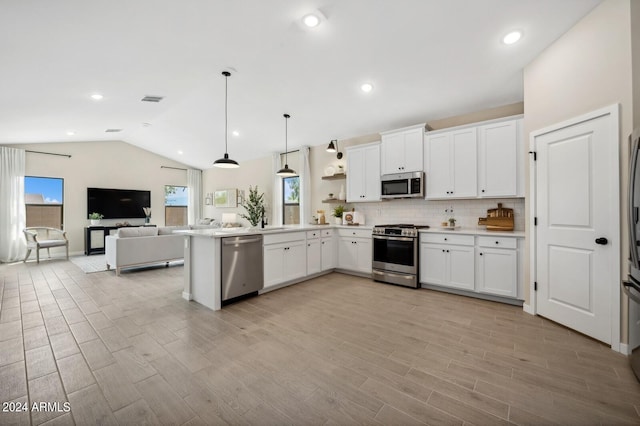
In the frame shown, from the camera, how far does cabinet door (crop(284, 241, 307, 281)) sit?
4.31m

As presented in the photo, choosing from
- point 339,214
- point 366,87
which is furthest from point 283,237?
point 366,87

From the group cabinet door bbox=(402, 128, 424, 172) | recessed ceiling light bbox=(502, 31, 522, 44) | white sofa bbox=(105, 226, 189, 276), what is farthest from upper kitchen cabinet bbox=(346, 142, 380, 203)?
white sofa bbox=(105, 226, 189, 276)

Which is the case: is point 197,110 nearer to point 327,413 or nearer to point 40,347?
point 40,347

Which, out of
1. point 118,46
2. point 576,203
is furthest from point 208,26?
point 576,203

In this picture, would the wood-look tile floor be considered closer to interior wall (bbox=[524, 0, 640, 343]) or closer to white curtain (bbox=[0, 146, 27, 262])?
interior wall (bbox=[524, 0, 640, 343])

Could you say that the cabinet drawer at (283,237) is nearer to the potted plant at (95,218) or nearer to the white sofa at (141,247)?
the white sofa at (141,247)

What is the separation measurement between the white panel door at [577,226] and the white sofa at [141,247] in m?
6.34

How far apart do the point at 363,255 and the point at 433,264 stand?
4.12ft

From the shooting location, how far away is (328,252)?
16.9 feet

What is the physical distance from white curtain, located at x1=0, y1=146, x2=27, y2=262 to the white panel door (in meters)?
10.5

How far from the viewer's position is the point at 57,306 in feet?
11.4

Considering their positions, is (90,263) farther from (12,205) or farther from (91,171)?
(91,171)

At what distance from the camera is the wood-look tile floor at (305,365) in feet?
5.36

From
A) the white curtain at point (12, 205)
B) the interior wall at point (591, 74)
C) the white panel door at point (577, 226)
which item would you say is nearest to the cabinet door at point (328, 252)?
the white panel door at point (577, 226)
